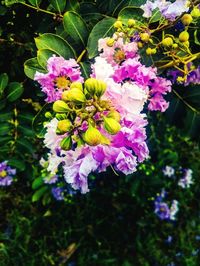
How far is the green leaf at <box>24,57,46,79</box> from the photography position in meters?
1.12

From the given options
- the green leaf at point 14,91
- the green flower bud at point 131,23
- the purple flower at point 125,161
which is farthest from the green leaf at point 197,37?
the green leaf at point 14,91

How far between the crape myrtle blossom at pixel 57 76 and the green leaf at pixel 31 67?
0.37 feet

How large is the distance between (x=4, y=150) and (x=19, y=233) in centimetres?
117

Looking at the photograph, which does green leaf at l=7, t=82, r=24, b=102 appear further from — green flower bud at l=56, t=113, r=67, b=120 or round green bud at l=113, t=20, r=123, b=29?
green flower bud at l=56, t=113, r=67, b=120

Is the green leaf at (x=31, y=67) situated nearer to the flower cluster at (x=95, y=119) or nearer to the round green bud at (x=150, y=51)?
the flower cluster at (x=95, y=119)

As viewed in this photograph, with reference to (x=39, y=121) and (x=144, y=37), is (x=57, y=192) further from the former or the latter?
(x=144, y=37)

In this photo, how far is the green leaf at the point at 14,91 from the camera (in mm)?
1438

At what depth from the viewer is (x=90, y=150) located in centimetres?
89

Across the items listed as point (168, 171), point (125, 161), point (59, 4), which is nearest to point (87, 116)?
point (125, 161)

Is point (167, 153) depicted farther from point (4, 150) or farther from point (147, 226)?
point (4, 150)

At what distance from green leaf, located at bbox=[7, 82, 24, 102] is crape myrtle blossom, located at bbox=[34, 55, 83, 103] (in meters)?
0.44

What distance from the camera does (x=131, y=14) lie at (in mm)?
1116

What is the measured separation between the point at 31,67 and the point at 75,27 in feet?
0.54

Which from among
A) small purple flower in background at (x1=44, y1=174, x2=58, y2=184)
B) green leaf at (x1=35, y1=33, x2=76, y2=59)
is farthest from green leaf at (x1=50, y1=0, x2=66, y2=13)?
small purple flower in background at (x1=44, y1=174, x2=58, y2=184)
